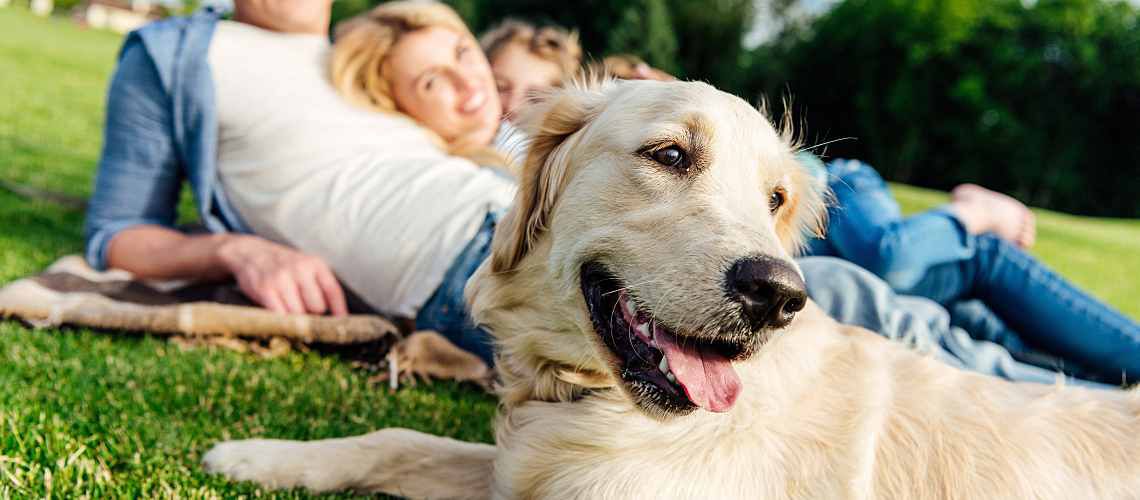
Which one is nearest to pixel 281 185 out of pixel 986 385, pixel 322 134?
pixel 322 134

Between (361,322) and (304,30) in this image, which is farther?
(304,30)

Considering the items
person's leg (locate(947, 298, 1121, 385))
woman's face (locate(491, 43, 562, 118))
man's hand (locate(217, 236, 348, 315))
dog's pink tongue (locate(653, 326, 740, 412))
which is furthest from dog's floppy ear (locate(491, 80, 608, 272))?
woman's face (locate(491, 43, 562, 118))

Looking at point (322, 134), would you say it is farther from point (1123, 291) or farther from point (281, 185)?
point (1123, 291)

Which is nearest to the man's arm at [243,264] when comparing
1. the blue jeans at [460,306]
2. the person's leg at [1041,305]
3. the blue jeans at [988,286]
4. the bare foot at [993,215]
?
the blue jeans at [460,306]

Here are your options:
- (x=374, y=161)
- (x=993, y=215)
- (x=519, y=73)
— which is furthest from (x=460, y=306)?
(x=993, y=215)

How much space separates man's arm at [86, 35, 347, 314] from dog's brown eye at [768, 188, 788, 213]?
245cm

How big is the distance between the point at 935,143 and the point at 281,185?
49496 millimetres

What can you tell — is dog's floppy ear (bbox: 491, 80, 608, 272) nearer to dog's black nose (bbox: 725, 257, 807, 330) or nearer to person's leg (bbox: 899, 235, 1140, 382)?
dog's black nose (bbox: 725, 257, 807, 330)

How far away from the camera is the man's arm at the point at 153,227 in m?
4.26

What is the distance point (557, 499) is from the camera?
2.36 meters

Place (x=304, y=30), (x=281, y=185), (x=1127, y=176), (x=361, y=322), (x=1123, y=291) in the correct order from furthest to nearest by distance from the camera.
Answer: (x=1127, y=176) → (x=1123, y=291) → (x=304, y=30) → (x=281, y=185) → (x=361, y=322)

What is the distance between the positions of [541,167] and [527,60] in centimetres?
375

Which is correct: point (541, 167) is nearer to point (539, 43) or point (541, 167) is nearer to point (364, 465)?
point (364, 465)

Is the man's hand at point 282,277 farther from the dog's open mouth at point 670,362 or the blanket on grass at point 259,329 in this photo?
the dog's open mouth at point 670,362
